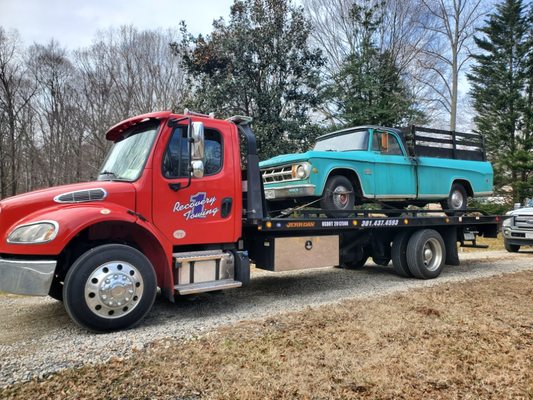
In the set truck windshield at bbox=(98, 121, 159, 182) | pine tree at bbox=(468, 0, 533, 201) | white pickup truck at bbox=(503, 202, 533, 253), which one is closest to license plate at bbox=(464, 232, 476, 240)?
white pickup truck at bbox=(503, 202, 533, 253)

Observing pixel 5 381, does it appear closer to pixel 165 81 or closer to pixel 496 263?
pixel 496 263

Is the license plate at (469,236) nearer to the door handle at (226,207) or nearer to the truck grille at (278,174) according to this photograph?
the truck grille at (278,174)

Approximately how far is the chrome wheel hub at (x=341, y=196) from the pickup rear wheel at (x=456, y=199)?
9.24 ft

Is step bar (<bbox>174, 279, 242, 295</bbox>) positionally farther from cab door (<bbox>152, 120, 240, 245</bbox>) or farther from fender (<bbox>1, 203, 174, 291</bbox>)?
cab door (<bbox>152, 120, 240, 245</bbox>)

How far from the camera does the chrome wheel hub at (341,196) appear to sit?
7109 millimetres

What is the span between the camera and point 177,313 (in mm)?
5512

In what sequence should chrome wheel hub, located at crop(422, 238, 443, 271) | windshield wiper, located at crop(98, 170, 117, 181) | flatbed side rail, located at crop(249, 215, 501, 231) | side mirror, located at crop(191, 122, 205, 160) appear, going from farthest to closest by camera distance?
chrome wheel hub, located at crop(422, 238, 443, 271) → flatbed side rail, located at crop(249, 215, 501, 231) → windshield wiper, located at crop(98, 170, 117, 181) → side mirror, located at crop(191, 122, 205, 160)

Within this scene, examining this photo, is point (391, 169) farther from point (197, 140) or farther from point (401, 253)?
point (197, 140)

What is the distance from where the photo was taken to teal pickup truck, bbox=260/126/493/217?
6.95 metres

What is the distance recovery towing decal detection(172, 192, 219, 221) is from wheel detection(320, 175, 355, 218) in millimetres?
2192

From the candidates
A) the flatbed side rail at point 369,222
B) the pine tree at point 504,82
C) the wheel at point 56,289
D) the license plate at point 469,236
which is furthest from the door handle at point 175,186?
the pine tree at point 504,82

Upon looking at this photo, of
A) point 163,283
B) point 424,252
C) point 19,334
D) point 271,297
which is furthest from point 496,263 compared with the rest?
point 19,334

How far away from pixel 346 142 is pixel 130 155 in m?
4.36

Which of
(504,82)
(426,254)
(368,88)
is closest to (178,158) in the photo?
(426,254)
